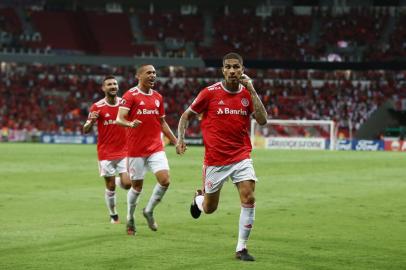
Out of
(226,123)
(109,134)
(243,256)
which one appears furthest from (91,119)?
(243,256)

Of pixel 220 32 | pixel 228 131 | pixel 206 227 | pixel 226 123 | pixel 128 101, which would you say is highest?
pixel 220 32

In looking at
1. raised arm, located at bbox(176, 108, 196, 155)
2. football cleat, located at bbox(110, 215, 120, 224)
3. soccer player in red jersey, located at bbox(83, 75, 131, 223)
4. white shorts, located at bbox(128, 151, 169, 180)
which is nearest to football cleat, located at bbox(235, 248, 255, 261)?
raised arm, located at bbox(176, 108, 196, 155)

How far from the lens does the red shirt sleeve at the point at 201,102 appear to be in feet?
35.3

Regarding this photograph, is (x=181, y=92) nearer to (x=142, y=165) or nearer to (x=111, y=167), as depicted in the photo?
(x=111, y=167)

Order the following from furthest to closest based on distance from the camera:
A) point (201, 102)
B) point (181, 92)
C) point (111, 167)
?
point (181, 92) → point (111, 167) → point (201, 102)

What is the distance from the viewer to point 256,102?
10.4m

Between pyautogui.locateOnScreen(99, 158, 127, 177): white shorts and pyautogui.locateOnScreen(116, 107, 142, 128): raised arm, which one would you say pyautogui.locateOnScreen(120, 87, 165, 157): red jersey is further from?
pyautogui.locateOnScreen(99, 158, 127, 177): white shorts

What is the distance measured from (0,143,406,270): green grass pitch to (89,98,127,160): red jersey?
1259 mm

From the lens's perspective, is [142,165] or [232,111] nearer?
[232,111]

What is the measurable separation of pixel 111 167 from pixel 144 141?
195cm

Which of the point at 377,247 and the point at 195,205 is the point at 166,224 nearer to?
the point at 195,205

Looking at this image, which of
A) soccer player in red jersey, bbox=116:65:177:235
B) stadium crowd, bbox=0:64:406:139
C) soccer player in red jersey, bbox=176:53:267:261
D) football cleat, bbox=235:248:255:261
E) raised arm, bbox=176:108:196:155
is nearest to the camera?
football cleat, bbox=235:248:255:261

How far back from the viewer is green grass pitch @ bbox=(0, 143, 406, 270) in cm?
1020

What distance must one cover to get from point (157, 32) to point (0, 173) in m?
43.2
